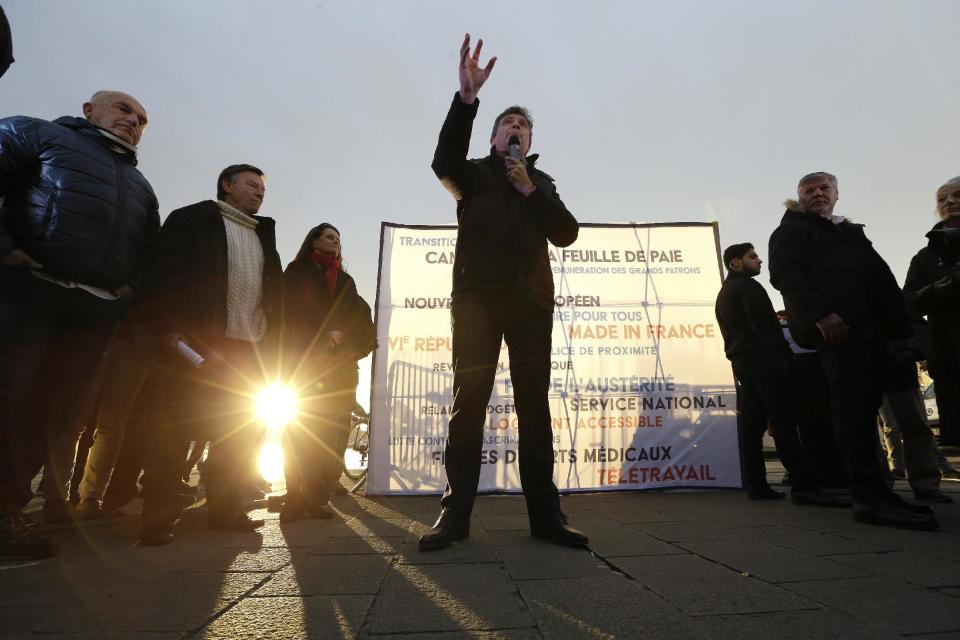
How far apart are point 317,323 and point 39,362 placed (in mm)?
1580

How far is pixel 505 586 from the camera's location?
1.48 m

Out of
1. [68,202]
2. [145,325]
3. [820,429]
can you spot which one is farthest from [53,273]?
[820,429]

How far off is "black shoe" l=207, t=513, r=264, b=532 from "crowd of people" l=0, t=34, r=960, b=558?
0.01 meters

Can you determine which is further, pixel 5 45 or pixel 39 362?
pixel 39 362

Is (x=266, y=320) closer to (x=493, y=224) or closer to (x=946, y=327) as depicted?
(x=493, y=224)

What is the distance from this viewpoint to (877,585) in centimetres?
146

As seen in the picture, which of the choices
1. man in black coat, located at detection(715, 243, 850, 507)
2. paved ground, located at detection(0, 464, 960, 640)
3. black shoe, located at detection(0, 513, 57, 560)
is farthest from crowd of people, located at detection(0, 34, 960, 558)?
paved ground, located at detection(0, 464, 960, 640)

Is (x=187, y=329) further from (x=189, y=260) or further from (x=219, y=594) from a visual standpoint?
(x=219, y=594)

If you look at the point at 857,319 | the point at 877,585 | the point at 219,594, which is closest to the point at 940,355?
the point at 857,319

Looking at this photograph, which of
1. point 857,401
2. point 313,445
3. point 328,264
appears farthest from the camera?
point 328,264

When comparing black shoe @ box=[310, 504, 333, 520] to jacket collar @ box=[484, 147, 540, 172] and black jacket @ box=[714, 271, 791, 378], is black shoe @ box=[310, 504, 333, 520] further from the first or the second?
black jacket @ box=[714, 271, 791, 378]

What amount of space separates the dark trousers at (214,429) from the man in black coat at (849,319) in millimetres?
3083

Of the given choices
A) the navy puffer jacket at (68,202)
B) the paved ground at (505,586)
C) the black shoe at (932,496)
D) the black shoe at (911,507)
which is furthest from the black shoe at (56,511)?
the black shoe at (932,496)

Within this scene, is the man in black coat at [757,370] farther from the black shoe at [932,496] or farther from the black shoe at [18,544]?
the black shoe at [18,544]
